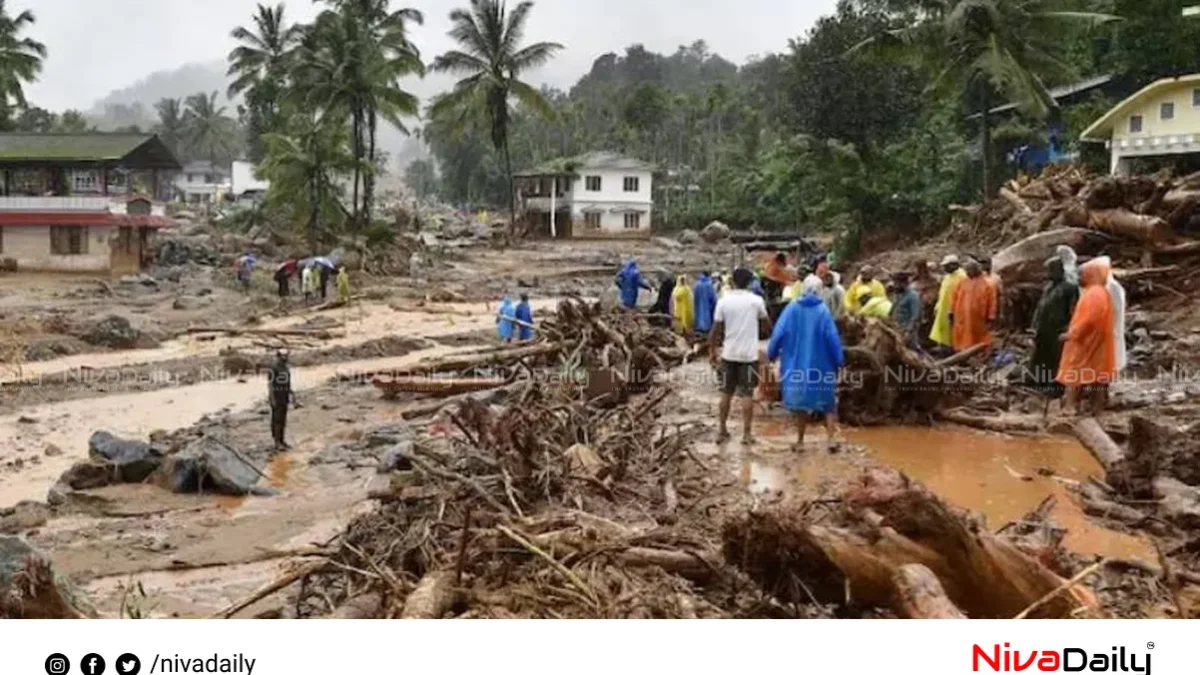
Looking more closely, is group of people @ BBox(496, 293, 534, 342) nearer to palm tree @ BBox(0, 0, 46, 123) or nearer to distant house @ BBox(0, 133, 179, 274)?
distant house @ BBox(0, 133, 179, 274)

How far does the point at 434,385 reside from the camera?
14914mm

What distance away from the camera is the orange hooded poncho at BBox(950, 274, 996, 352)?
34.9 ft

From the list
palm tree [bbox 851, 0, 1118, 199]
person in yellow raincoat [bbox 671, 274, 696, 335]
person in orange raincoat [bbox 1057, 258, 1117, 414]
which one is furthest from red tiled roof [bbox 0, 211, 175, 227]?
person in orange raincoat [bbox 1057, 258, 1117, 414]

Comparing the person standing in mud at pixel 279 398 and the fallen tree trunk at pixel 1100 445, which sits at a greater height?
the fallen tree trunk at pixel 1100 445

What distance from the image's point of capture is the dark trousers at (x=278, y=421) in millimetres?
12305

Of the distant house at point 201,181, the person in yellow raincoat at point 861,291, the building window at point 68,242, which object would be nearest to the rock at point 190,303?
the building window at point 68,242

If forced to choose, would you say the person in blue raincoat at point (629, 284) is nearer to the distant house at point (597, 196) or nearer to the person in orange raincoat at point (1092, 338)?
the person in orange raincoat at point (1092, 338)

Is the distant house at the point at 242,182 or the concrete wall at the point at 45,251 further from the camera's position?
the distant house at the point at 242,182

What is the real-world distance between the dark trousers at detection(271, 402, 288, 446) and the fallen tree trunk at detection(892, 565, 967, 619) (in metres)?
9.34

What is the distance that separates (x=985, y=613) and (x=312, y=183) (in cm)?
3579
